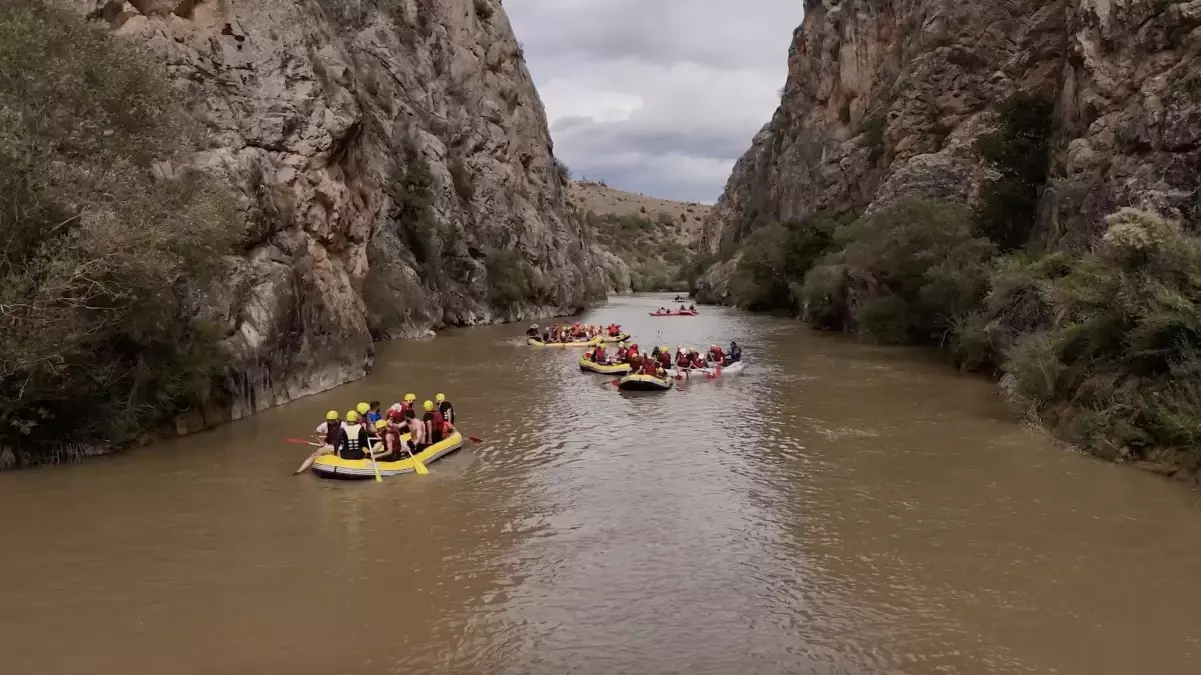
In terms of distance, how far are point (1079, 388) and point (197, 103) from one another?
19901 mm

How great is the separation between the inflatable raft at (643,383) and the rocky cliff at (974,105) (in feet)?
36.5

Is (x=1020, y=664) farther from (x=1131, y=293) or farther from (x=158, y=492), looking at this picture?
(x=158, y=492)

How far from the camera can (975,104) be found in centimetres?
3938

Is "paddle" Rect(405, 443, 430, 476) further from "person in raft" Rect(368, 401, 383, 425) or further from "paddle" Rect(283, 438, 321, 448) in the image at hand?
"paddle" Rect(283, 438, 321, 448)

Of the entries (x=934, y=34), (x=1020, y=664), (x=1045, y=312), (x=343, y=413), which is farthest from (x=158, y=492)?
(x=934, y=34)

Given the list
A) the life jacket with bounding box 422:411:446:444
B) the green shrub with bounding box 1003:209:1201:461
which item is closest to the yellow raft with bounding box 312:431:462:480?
the life jacket with bounding box 422:411:446:444

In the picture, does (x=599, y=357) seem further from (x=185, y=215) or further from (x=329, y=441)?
(x=185, y=215)

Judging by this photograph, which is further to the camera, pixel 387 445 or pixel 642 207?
pixel 642 207

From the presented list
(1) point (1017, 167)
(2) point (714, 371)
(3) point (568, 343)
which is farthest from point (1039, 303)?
(3) point (568, 343)

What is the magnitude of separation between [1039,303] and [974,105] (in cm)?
2263

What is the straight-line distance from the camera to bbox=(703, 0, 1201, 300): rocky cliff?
63.9ft

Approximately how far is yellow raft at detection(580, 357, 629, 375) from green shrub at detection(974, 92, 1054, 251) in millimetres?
14591

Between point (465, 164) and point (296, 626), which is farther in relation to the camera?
point (465, 164)

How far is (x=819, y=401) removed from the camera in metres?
20.6
